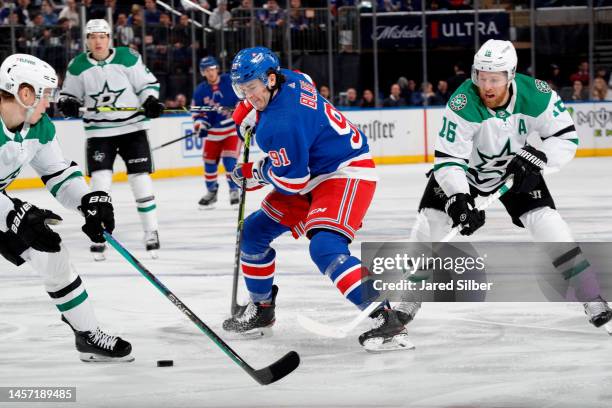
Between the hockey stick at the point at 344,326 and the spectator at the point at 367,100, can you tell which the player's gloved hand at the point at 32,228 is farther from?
the spectator at the point at 367,100

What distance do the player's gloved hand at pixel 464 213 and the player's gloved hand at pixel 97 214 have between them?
1209 millimetres

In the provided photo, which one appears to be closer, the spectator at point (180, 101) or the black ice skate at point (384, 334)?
the black ice skate at point (384, 334)

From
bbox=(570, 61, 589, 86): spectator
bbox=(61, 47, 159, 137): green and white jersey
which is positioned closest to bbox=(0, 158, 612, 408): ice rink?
bbox=(61, 47, 159, 137): green and white jersey

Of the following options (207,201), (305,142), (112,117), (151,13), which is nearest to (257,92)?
(305,142)

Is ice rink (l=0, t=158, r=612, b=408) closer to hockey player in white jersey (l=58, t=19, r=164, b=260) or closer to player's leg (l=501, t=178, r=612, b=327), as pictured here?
player's leg (l=501, t=178, r=612, b=327)

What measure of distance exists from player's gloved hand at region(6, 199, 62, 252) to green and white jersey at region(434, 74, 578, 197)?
4.76 ft

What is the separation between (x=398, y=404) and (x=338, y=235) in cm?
84

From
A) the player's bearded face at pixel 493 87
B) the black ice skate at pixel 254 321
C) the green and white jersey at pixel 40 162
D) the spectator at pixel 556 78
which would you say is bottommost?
the black ice skate at pixel 254 321

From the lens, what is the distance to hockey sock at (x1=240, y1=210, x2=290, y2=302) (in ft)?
14.1

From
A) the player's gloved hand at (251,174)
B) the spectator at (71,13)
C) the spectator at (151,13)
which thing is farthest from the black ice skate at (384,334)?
the spectator at (151,13)

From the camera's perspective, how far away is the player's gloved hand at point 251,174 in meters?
4.18

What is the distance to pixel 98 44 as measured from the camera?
655 cm

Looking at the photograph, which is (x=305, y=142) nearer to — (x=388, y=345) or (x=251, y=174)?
(x=251, y=174)

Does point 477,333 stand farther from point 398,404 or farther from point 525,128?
point 398,404
